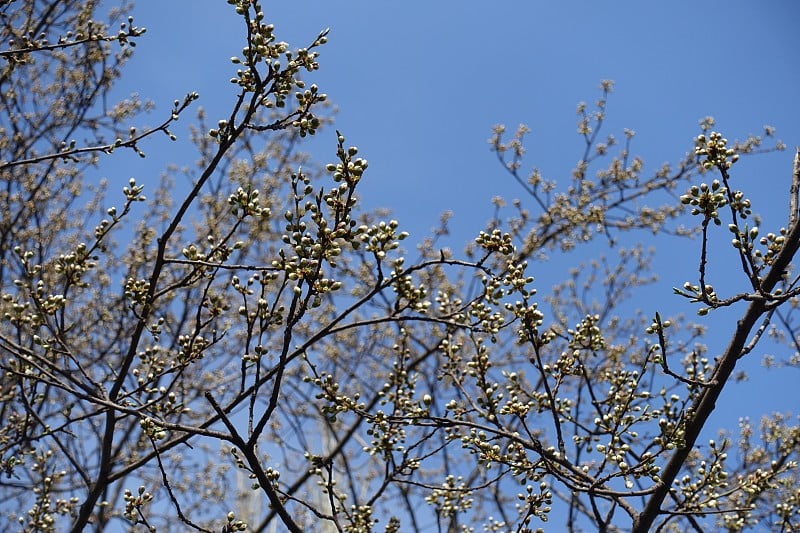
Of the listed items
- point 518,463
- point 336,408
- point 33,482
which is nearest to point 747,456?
point 518,463

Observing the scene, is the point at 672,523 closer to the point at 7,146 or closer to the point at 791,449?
the point at 791,449

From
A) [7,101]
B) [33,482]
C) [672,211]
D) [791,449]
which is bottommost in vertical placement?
[33,482]

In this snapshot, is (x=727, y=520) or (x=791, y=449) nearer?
(x=727, y=520)

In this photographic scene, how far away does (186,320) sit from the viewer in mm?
8445

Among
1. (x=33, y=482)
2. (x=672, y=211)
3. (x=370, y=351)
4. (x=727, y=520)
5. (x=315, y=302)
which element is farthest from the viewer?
(x=370, y=351)

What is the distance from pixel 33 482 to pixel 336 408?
13.5 feet

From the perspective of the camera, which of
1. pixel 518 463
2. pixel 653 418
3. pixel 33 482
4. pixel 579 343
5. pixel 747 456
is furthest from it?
pixel 747 456

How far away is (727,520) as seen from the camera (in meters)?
5.55

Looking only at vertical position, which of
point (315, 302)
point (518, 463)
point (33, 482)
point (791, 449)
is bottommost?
point (518, 463)

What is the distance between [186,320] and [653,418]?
6.34 metres

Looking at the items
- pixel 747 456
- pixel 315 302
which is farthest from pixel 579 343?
pixel 747 456

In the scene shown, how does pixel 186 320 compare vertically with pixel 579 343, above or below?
above

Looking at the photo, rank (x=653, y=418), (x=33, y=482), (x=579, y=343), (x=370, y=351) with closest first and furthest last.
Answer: (x=653, y=418)
(x=579, y=343)
(x=33, y=482)
(x=370, y=351)

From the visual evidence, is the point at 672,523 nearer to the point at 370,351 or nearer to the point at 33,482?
the point at 370,351
